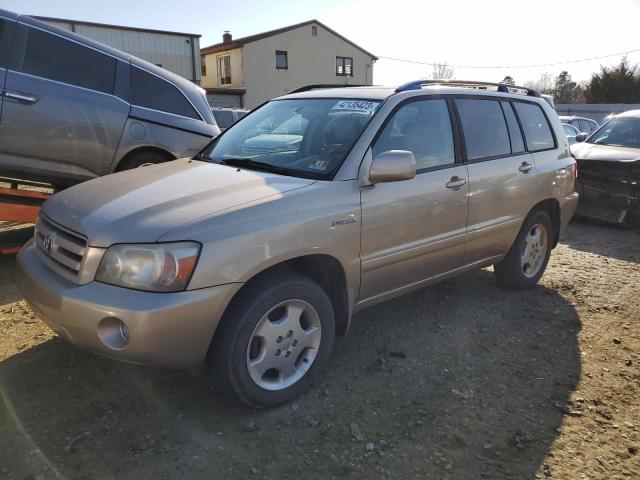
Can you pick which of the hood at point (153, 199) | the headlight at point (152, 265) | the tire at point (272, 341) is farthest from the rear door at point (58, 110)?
the tire at point (272, 341)

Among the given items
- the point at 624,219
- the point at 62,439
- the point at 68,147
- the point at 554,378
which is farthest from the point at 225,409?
the point at 624,219

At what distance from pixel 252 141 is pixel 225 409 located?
1890mm

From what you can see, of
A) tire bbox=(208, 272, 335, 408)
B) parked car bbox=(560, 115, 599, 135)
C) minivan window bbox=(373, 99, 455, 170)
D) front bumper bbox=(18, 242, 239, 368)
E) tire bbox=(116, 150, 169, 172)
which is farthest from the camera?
parked car bbox=(560, 115, 599, 135)

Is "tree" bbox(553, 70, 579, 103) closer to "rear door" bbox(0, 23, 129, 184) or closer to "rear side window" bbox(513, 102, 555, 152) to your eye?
"rear side window" bbox(513, 102, 555, 152)

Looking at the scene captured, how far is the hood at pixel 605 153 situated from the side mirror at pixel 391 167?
18.8 ft

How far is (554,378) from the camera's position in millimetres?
3348

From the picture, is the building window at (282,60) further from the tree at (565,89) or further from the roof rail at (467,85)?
the roof rail at (467,85)

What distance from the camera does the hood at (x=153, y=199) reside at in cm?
250

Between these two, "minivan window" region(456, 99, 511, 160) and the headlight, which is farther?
"minivan window" region(456, 99, 511, 160)

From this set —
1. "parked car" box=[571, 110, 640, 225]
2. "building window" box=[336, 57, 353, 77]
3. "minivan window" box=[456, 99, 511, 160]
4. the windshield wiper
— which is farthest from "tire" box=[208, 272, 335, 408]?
"building window" box=[336, 57, 353, 77]

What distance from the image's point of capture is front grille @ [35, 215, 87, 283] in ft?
8.43

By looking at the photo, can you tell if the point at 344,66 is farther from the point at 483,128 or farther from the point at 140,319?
the point at 140,319

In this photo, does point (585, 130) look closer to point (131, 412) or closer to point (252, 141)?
point (252, 141)

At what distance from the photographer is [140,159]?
5.42 meters
